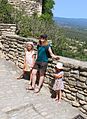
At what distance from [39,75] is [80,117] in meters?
1.89

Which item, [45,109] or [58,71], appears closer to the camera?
[45,109]

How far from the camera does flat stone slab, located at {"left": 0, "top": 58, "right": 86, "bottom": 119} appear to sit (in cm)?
703

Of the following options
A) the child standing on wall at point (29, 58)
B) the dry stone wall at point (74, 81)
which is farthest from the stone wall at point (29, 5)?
the dry stone wall at point (74, 81)

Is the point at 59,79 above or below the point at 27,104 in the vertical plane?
above

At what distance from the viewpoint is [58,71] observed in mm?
7961

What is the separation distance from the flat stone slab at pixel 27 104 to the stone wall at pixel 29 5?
427 inches

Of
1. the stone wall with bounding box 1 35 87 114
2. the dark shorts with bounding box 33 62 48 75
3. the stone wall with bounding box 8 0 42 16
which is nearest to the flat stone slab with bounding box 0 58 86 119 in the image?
the stone wall with bounding box 1 35 87 114

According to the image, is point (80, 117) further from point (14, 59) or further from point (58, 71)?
point (14, 59)

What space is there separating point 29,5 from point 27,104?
44.1 ft

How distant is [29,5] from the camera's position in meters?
20.1

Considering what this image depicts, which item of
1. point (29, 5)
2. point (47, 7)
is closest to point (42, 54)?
point (29, 5)

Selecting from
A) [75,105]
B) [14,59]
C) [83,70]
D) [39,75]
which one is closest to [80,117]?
[75,105]

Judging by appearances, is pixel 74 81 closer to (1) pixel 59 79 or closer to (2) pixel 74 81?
(2) pixel 74 81

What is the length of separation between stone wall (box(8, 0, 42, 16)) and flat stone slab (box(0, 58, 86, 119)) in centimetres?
1085
